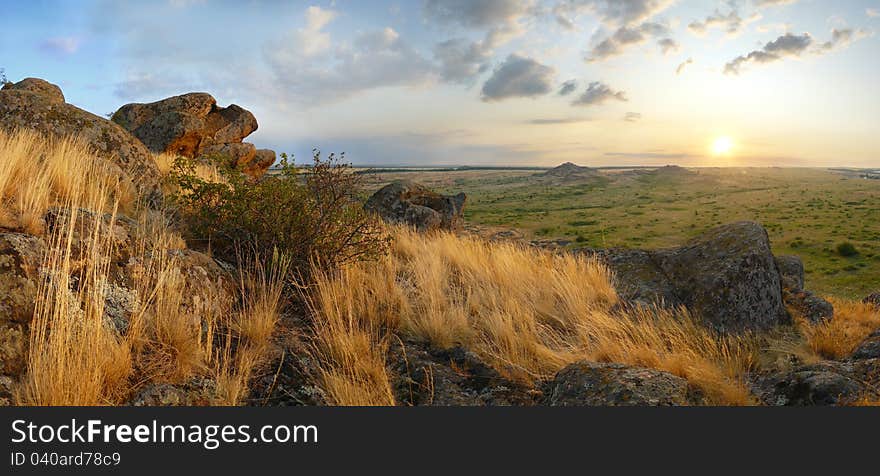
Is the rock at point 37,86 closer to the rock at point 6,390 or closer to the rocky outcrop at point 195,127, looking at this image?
the rocky outcrop at point 195,127

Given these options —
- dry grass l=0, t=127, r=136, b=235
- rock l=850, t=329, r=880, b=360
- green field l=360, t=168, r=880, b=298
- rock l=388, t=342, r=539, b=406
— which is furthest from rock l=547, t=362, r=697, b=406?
green field l=360, t=168, r=880, b=298

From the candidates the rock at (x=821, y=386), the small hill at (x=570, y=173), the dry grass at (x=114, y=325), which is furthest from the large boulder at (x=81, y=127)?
the small hill at (x=570, y=173)

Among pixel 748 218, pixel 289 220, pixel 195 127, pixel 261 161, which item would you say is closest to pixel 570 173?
pixel 748 218

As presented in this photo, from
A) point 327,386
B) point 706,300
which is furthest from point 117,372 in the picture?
point 706,300

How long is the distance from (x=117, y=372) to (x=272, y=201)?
2.96m

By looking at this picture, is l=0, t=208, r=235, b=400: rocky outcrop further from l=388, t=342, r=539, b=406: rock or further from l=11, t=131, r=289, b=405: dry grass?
l=388, t=342, r=539, b=406: rock

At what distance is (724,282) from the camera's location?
243 inches

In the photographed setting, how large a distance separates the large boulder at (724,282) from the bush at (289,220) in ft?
13.2

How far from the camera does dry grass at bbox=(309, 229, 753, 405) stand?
11.6ft

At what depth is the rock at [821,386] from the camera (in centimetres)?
303

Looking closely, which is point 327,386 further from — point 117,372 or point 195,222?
point 195,222

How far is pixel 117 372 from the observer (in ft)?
9.48

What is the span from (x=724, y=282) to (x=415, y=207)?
8178 millimetres

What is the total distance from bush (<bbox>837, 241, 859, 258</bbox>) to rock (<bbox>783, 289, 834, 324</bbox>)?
92.7ft
